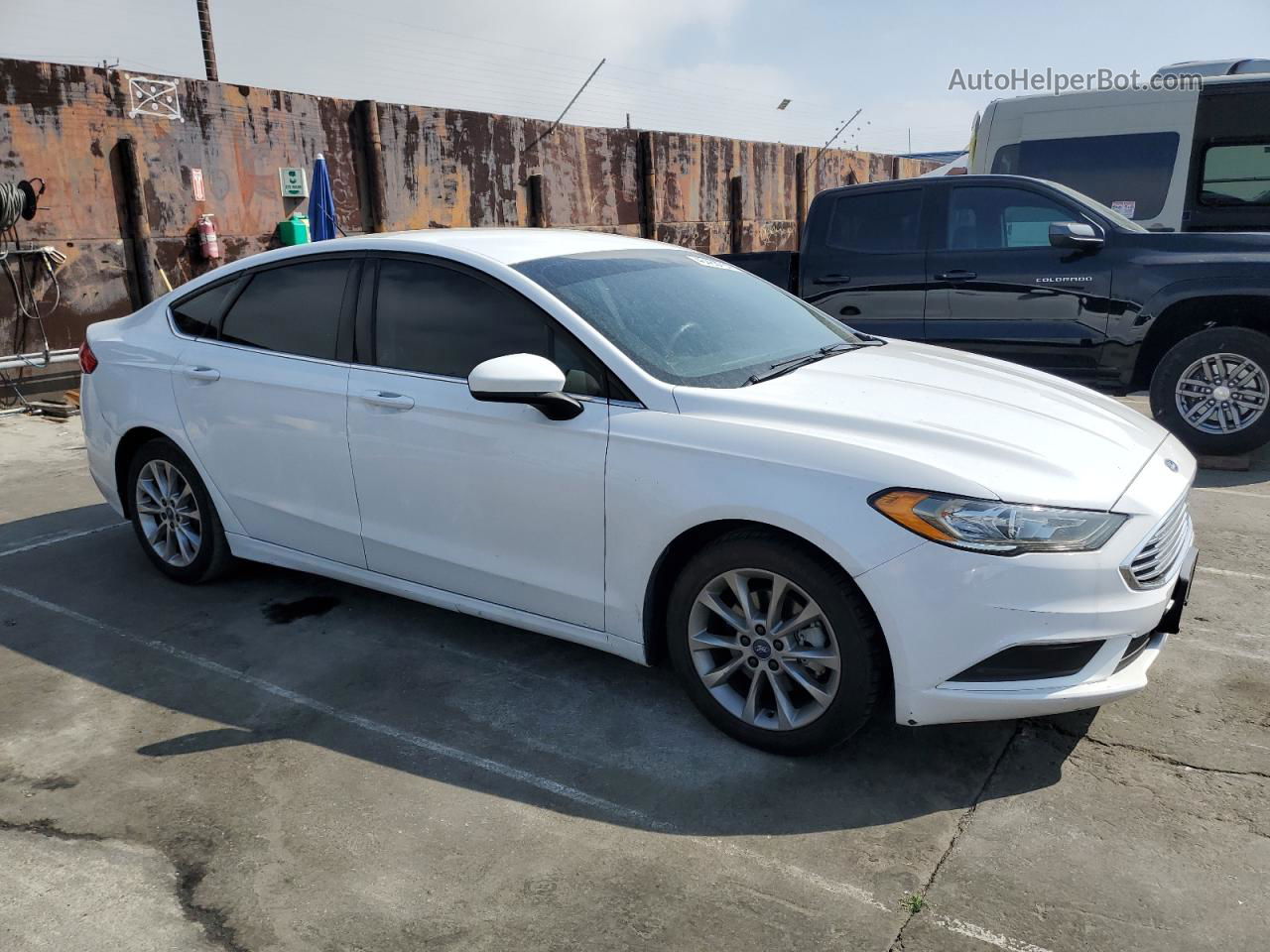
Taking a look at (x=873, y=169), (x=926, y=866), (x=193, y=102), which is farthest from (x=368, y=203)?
(x=873, y=169)

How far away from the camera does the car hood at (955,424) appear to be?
287 cm

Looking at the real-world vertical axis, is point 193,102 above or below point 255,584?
above

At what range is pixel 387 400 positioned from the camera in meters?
3.80

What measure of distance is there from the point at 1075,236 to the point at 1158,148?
334cm

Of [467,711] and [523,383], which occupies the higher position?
[523,383]

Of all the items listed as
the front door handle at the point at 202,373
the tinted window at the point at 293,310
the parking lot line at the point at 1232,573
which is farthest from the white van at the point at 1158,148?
the front door handle at the point at 202,373

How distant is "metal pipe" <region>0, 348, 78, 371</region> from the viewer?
9.24m

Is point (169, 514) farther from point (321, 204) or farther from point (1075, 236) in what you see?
point (321, 204)

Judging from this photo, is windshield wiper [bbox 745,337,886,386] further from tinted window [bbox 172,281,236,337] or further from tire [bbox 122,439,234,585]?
tire [bbox 122,439,234,585]

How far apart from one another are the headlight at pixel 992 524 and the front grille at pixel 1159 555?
5.8 inches

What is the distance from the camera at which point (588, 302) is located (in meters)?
3.60

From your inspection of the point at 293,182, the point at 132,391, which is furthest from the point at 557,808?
the point at 293,182

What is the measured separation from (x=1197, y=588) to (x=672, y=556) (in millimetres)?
2718

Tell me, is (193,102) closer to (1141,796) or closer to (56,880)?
(56,880)
